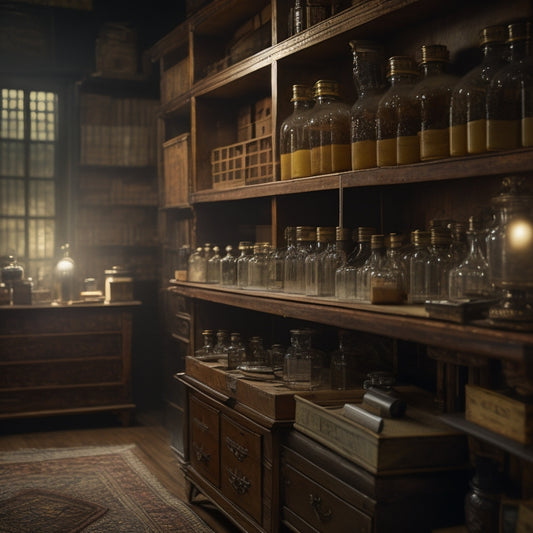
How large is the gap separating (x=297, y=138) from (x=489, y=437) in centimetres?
155

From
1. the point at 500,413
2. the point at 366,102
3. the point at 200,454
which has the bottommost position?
the point at 200,454

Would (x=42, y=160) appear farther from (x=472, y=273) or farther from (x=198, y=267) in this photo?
(x=472, y=273)

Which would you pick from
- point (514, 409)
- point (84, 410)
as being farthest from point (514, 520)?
point (84, 410)

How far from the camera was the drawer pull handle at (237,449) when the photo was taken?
300 cm

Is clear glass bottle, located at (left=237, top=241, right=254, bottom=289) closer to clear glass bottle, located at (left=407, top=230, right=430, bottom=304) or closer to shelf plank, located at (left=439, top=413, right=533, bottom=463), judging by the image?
clear glass bottle, located at (left=407, top=230, right=430, bottom=304)

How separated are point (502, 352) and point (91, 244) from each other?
15.4 ft

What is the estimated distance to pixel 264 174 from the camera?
3.56m

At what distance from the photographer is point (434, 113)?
7.59 ft

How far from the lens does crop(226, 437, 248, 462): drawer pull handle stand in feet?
9.85

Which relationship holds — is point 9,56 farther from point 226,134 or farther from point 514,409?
point 514,409

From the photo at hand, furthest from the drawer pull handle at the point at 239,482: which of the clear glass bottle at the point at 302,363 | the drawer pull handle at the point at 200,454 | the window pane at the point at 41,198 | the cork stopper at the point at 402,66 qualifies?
the window pane at the point at 41,198

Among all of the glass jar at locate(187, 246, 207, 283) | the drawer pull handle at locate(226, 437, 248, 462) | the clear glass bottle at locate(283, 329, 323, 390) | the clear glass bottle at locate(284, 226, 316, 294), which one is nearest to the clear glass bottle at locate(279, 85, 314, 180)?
the clear glass bottle at locate(284, 226, 316, 294)

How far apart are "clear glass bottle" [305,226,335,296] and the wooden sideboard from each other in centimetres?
279

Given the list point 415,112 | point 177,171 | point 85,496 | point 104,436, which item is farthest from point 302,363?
point 104,436
